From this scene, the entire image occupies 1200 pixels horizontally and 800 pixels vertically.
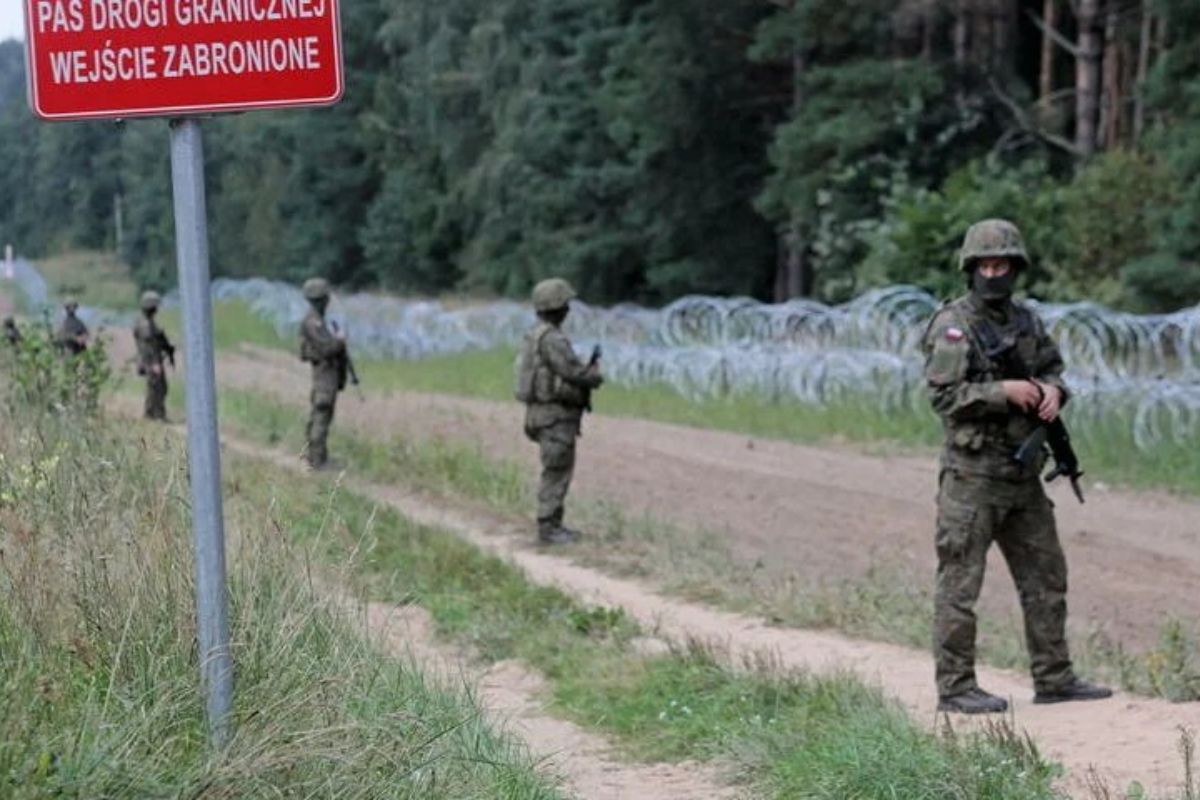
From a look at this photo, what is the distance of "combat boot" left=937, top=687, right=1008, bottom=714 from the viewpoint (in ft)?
23.4

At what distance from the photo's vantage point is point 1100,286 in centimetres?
2478

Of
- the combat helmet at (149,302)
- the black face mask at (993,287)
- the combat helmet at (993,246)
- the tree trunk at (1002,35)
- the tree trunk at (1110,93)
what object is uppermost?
the tree trunk at (1002,35)

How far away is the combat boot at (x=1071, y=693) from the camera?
7.34 meters

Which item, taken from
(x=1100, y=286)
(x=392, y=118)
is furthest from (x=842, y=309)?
(x=392, y=118)

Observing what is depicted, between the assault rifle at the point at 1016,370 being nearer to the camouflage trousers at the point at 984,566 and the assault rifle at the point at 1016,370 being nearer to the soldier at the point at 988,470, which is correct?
the soldier at the point at 988,470

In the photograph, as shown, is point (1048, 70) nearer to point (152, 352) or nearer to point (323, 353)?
point (152, 352)

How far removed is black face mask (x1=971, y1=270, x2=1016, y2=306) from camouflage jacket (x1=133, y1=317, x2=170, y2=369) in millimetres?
15444

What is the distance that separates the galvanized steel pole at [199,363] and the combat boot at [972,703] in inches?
141

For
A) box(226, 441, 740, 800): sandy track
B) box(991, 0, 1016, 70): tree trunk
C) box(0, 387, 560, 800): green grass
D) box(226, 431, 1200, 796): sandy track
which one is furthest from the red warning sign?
box(991, 0, 1016, 70): tree trunk

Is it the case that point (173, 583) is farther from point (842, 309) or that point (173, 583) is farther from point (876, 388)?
point (842, 309)

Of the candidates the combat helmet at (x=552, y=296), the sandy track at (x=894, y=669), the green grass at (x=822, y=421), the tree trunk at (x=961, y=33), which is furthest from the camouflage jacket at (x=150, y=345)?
the tree trunk at (x=961, y=33)

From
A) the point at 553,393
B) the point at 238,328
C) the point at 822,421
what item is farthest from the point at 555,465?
the point at 238,328

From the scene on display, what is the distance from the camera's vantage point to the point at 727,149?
40.2 metres

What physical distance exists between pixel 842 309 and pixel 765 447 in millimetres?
5267
